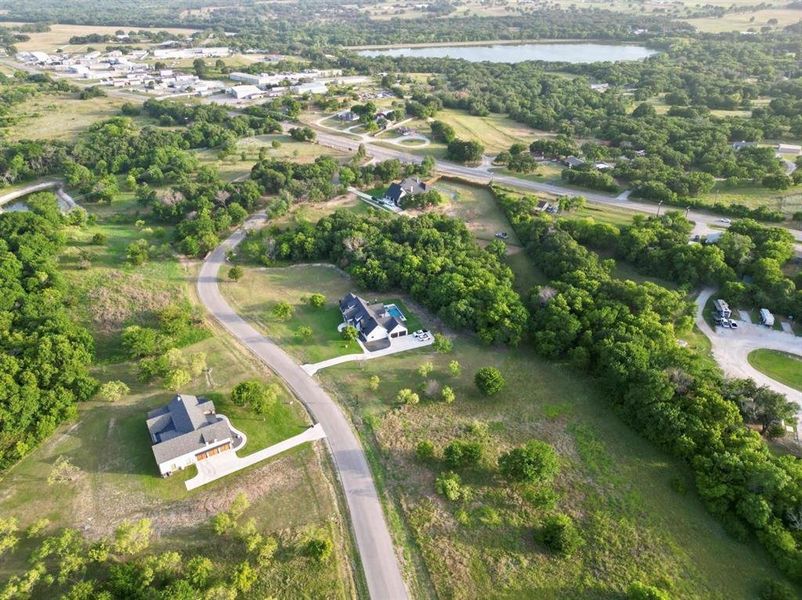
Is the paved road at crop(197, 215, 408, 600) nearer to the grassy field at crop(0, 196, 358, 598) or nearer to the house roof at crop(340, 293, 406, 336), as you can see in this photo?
the grassy field at crop(0, 196, 358, 598)

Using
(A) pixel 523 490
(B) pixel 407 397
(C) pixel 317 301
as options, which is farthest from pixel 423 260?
(A) pixel 523 490

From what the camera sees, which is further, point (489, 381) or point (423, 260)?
point (423, 260)

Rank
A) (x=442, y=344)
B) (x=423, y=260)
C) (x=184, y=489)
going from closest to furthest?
1. (x=184, y=489)
2. (x=442, y=344)
3. (x=423, y=260)

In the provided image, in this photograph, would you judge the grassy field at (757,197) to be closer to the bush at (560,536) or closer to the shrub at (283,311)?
the bush at (560,536)

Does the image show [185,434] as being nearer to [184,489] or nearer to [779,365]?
[184,489]

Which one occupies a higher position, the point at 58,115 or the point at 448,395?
the point at 448,395

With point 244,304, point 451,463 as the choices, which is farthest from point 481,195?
point 451,463
